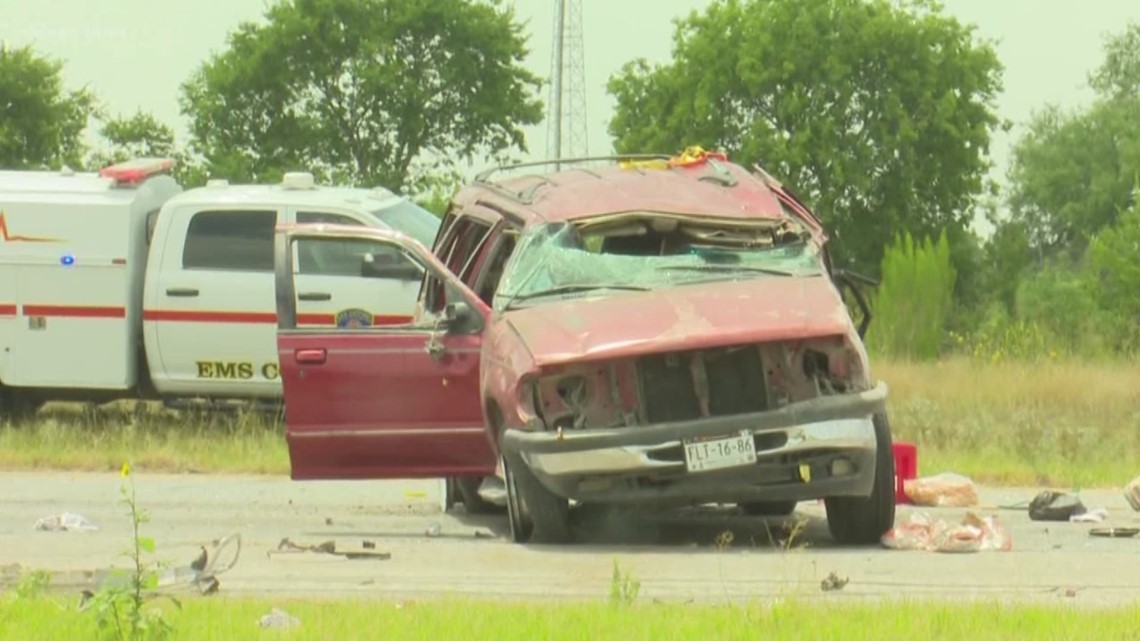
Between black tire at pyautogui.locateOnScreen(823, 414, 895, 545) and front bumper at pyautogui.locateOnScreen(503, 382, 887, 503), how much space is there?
144 millimetres

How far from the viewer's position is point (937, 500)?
13680mm

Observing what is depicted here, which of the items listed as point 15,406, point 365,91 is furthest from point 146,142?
point 15,406

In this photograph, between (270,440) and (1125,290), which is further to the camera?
(1125,290)

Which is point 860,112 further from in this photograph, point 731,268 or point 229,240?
point 731,268

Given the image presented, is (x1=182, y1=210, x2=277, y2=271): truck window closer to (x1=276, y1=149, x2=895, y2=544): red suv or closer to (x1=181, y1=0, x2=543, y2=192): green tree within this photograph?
(x1=276, y1=149, x2=895, y2=544): red suv

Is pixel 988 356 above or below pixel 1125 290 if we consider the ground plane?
above

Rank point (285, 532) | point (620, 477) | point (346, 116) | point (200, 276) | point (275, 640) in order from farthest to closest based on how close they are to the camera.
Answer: point (346, 116) → point (200, 276) → point (285, 532) → point (620, 477) → point (275, 640)

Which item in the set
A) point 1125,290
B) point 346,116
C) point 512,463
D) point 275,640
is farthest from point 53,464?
point 1125,290

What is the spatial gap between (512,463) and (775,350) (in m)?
1.42

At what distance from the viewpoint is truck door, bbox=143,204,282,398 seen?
18.5 metres

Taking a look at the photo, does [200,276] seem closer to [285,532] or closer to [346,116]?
[285,532]

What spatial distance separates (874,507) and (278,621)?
13.5 ft

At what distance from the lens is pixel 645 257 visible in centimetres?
1212

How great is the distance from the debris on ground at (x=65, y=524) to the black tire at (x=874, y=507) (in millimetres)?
4082
